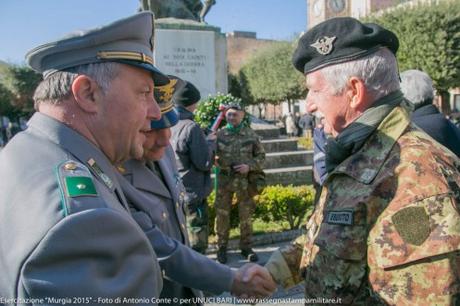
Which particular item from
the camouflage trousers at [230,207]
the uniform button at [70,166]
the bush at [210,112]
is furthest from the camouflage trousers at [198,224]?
the uniform button at [70,166]

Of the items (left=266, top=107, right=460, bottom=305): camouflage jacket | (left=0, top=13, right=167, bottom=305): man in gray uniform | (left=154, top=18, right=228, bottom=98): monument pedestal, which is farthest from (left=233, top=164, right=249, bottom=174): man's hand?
(left=154, top=18, right=228, bottom=98): monument pedestal

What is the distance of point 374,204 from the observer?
65.1 inches

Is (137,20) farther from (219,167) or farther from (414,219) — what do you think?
(219,167)

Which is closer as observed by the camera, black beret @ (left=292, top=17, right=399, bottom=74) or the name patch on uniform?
the name patch on uniform

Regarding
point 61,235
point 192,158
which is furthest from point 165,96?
point 192,158

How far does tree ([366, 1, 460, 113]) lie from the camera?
59.6 ft

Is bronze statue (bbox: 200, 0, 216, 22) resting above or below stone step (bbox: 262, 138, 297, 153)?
above

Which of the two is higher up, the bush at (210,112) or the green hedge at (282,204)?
the bush at (210,112)

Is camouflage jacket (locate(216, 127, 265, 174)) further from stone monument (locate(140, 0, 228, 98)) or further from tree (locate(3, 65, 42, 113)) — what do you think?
tree (locate(3, 65, 42, 113))

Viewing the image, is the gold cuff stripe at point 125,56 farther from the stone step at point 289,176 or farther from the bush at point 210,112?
the stone step at point 289,176

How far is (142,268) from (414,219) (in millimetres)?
963

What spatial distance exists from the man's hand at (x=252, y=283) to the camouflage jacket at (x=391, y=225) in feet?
1.38

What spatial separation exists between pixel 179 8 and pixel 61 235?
1123 centimetres

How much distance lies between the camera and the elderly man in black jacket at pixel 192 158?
513 centimetres
